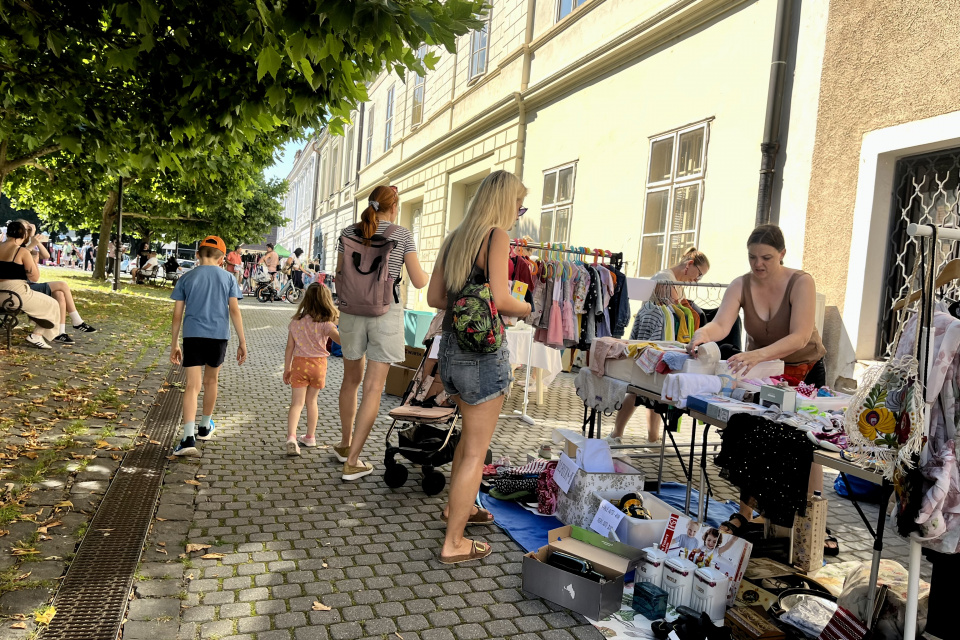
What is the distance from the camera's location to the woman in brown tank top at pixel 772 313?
3975 mm

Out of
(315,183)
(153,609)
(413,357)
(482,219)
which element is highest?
(315,183)

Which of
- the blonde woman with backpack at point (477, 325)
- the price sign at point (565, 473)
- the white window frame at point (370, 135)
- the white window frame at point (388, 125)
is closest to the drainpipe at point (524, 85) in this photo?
the price sign at point (565, 473)

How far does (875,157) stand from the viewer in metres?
6.19

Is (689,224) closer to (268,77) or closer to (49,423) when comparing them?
(268,77)

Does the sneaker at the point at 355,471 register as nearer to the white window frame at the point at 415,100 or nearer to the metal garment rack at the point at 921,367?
the metal garment rack at the point at 921,367

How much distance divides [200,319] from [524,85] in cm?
1019

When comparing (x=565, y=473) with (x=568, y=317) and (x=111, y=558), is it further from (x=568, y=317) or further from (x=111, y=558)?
(x=111, y=558)

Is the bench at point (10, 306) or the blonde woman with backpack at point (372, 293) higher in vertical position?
the blonde woman with backpack at point (372, 293)

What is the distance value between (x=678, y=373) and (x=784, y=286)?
902 millimetres

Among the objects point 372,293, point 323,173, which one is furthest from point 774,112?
point 323,173

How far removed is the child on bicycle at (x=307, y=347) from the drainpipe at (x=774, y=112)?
192 inches

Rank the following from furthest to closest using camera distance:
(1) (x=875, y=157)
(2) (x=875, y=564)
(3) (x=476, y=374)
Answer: (1) (x=875, y=157), (3) (x=476, y=374), (2) (x=875, y=564)

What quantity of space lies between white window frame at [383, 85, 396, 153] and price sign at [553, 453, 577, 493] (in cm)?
2180

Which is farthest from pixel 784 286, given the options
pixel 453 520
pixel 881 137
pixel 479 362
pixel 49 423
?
pixel 49 423
